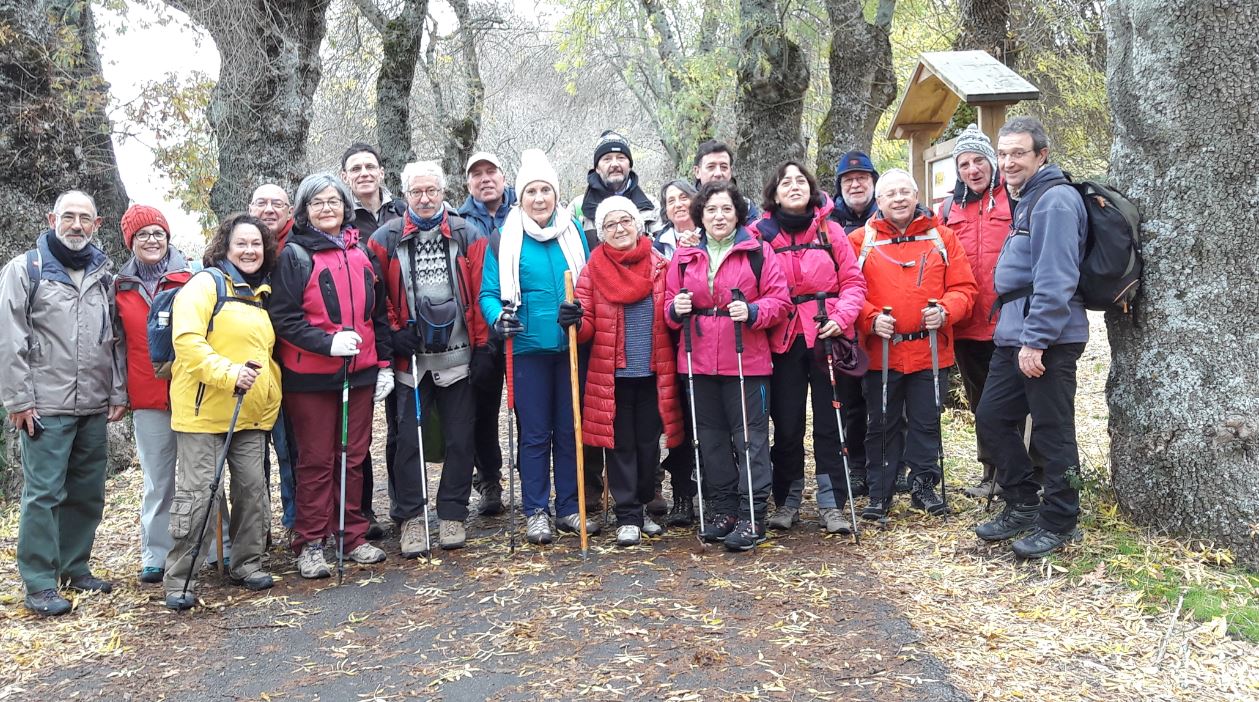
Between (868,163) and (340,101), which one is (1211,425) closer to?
(868,163)

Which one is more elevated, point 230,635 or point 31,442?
point 31,442

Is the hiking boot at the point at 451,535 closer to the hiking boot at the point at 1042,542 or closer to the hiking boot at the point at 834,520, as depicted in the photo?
the hiking boot at the point at 834,520

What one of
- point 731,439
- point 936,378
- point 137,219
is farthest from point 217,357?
point 936,378

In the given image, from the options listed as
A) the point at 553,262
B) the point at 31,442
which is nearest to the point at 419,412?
the point at 553,262

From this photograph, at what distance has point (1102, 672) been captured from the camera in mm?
3645

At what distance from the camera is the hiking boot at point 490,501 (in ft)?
21.2

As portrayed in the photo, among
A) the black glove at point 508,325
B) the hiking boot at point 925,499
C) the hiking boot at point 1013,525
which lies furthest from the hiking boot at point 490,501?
the hiking boot at point 1013,525

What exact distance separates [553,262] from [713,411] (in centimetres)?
132

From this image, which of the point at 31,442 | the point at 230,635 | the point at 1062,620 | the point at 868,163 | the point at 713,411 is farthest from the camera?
the point at 868,163

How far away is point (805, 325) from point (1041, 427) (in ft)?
4.62

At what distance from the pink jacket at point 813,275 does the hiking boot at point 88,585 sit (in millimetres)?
3999

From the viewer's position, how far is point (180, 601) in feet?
15.8

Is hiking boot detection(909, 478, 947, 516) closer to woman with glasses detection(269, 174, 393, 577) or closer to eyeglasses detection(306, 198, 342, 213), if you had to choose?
woman with glasses detection(269, 174, 393, 577)

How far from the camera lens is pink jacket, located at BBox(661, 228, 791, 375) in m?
5.36
